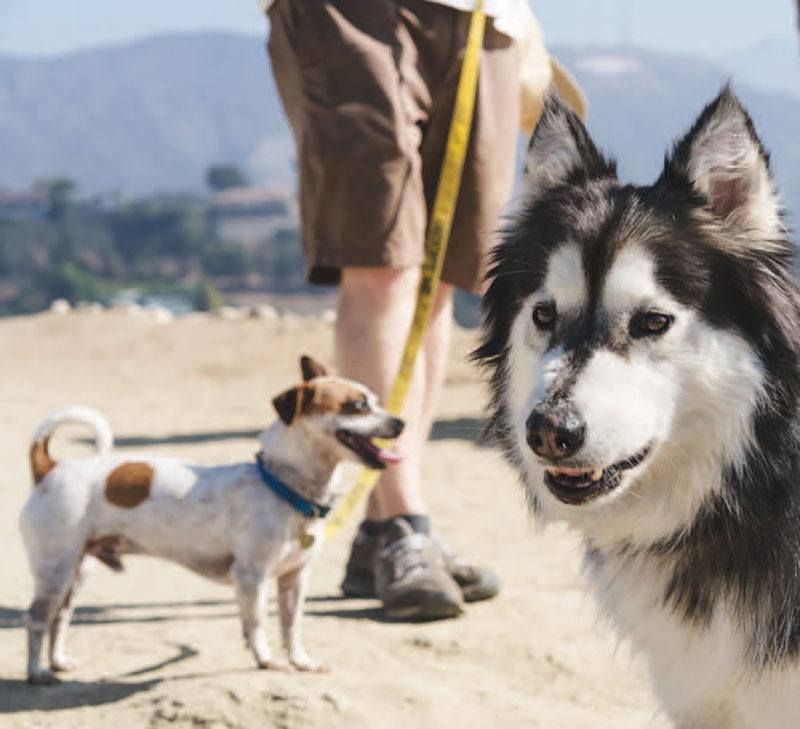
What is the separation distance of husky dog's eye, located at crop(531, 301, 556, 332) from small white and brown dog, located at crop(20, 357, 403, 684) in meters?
1.09

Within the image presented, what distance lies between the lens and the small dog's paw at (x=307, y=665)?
3773mm

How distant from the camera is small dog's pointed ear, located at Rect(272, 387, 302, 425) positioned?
12.6ft

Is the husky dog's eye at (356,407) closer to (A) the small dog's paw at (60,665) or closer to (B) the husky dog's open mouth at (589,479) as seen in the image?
(A) the small dog's paw at (60,665)

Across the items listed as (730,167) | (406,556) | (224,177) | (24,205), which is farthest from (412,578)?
(224,177)

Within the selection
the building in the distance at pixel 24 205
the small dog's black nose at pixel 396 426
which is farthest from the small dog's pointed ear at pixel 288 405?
the building in the distance at pixel 24 205

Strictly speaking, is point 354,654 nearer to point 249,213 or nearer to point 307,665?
point 307,665

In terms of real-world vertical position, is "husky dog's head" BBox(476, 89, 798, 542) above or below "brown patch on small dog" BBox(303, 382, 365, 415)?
above

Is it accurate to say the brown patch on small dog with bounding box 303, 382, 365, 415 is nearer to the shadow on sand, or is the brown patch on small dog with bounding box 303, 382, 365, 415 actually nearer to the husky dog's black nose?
the husky dog's black nose

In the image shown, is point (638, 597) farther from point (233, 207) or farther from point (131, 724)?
point (233, 207)

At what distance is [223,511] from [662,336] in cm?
149

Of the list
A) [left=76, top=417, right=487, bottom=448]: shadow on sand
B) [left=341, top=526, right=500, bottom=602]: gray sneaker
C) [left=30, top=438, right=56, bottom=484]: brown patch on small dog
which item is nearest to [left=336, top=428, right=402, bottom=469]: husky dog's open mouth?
[left=341, top=526, right=500, bottom=602]: gray sneaker

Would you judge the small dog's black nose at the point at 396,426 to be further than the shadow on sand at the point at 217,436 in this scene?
No

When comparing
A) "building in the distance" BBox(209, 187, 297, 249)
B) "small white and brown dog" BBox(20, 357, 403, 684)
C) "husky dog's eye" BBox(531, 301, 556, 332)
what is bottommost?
"building in the distance" BBox(209, 187, 297, 249)

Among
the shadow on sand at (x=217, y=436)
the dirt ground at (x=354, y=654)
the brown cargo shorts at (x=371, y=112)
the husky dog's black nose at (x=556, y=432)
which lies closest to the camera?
the husky dog's black nose at (x=556, y=432)
